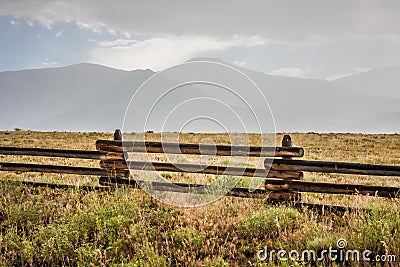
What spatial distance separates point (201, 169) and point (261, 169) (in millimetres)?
1307

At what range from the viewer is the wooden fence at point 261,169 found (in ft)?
25.7

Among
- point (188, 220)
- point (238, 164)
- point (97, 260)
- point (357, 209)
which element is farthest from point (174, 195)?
point (357, 209)

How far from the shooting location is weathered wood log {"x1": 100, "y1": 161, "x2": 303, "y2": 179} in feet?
27.0

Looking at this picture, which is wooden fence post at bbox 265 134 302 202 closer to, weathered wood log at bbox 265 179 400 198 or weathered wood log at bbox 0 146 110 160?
weathered wood log at bbox 265 179 400 198

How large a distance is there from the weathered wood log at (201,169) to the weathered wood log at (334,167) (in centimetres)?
15

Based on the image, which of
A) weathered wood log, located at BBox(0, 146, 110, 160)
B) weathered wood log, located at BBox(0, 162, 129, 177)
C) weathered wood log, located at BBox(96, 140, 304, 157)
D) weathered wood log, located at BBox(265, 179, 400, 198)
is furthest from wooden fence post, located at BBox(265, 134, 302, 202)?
weathered wood log, located at BBox(0, 146, 110, 160)

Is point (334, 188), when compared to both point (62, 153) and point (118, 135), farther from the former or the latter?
point (62, 153)

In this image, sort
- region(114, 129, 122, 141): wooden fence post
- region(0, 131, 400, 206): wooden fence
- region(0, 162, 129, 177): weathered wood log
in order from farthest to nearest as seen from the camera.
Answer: region(114, 129, 122, 141): wooden fence post, region(0, 162, 129, 177): weathered wood log, region(0, 131, 400, 206): wooden fence

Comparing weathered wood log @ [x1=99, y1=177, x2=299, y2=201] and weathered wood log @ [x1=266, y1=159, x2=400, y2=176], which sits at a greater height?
weathered wood log @ [x1=266, y1=159, x2=400, y2=176]

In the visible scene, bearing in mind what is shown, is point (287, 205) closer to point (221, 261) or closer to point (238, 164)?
point (238, 164)

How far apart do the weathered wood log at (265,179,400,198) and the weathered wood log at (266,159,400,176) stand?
28 cm

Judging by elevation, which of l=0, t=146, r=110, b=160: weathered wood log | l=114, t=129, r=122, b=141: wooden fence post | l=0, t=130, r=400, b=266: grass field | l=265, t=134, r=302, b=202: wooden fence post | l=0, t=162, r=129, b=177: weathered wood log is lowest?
l=0, t=130, r=400, b=266: grass field

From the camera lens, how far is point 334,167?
26.0 ft

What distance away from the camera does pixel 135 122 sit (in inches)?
342
